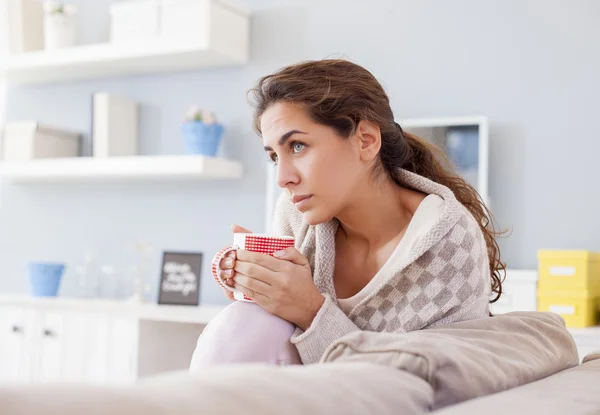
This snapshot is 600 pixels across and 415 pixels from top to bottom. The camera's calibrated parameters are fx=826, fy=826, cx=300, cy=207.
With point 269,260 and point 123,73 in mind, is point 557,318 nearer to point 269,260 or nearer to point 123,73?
point 269,260

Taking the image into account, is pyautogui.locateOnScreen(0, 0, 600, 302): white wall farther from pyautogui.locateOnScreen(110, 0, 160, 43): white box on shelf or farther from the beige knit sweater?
the beige knit sweater

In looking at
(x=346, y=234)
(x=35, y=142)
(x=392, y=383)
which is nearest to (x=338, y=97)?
(x=346, y=234)

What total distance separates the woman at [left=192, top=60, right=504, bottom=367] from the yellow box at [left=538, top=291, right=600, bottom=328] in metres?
0.95

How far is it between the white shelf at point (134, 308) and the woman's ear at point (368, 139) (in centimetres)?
148

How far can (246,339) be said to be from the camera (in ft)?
3.83

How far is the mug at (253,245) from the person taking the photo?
4.18 feet

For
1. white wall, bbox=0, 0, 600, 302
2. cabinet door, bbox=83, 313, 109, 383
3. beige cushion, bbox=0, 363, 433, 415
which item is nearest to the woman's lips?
beige cushion, bbox=0, 363, 433, 415

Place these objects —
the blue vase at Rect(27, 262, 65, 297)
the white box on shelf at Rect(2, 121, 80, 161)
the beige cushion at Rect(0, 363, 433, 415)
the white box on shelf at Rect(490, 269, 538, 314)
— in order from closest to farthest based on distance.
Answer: the beige cushion at Rect(0, 363, 433, 415), the white box on shelf at Rect(490, 269, 538, 314), the blue vase at Rect(27, 262, 65, 297), the white box on shelf at Rect(2, 121, 80, 161)

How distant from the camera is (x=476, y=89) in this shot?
2889 millimetres

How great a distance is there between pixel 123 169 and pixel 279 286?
222 cm

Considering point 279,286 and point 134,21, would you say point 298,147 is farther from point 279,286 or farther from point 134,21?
point 134,21

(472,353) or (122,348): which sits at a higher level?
(472,353)

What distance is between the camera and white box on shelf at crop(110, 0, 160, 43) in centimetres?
326

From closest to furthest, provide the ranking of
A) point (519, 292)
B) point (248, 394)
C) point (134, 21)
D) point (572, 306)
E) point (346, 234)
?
point (248, 394) → point (346, 234) → point (572, 306) → point (519, 292) → point (134, 21)
